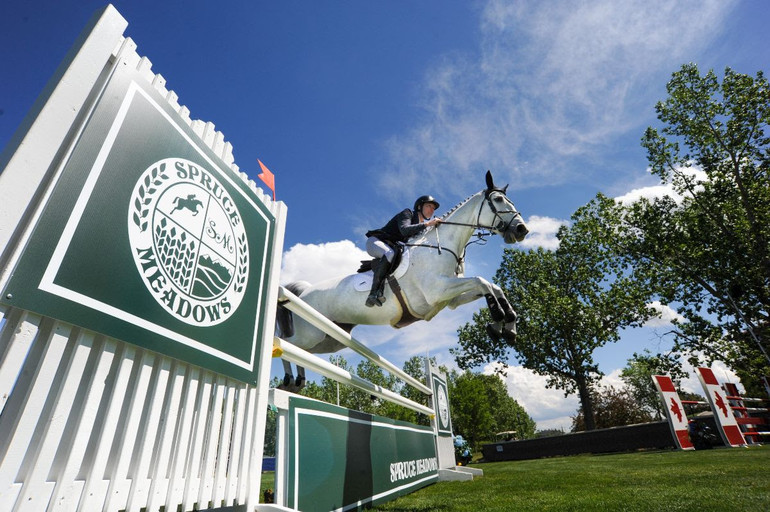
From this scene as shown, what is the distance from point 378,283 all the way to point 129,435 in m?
2.33

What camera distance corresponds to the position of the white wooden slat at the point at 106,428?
107 cm

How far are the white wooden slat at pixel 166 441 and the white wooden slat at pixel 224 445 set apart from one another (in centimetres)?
23

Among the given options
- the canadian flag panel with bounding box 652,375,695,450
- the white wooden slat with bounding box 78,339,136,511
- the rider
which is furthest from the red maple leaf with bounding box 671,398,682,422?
the white wooden slat with bounding box 78,339,136,511

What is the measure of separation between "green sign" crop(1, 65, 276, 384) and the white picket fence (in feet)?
0.28

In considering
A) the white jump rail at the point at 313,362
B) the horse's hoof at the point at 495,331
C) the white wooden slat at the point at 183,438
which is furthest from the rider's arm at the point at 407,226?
the white wooden slat at the point at 183,438

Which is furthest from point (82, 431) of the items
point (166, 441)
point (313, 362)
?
point (313, 362)

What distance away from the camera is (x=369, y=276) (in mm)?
3531

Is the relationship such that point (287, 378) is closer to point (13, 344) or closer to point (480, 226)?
point (480, 226)

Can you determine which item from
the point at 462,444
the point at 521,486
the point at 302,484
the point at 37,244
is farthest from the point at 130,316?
the point at 462,444

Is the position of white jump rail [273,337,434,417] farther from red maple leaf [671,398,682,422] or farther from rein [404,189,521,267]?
red maple leaf [671,398,682,422]

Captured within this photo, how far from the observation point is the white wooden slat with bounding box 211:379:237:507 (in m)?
1.51

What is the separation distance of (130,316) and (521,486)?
441 centimetres

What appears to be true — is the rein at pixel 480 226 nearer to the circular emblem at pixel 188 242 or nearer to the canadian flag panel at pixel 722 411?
the circular emblem at pixel 188 242

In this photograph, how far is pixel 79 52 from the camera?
1162mm
